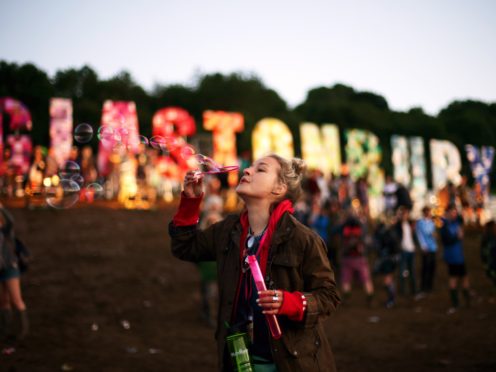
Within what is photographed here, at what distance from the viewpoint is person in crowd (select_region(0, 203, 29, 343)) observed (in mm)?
6195

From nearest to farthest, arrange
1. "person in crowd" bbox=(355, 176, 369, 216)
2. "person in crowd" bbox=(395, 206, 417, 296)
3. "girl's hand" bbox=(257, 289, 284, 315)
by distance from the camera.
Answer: "girl's hand" bbox=(257, 289, 284, 315) → "person in crowd" bbox=(395, 206, 417, 296) → "person in crowd" bbox=(355, 176, 369, 216)

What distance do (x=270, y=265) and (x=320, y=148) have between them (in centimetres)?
2344

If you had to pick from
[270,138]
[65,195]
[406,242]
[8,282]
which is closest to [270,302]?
[65,195]

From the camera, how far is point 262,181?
2881mm

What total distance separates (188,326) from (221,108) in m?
46.3

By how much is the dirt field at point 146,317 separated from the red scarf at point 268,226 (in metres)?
3.71

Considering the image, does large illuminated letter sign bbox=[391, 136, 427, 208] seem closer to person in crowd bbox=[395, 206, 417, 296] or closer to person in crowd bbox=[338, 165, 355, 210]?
person in crowd bbox=[338, 165, 355, 210]

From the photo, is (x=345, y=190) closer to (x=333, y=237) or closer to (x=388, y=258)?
(x=333, y=237)

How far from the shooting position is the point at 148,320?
8812 millimetres

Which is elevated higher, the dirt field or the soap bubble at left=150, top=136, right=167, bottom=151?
the soap bubble at left=150, top=136, right=167, bottom=151

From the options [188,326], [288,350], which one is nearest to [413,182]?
[188,326]

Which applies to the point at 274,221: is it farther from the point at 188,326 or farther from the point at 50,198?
the point at 188,326

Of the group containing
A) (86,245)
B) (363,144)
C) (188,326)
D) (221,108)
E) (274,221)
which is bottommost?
(188,326)

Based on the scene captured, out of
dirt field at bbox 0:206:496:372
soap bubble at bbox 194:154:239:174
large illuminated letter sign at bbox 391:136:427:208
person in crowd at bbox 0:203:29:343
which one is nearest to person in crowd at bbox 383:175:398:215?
dirt field at bbox 0:206:496:372
